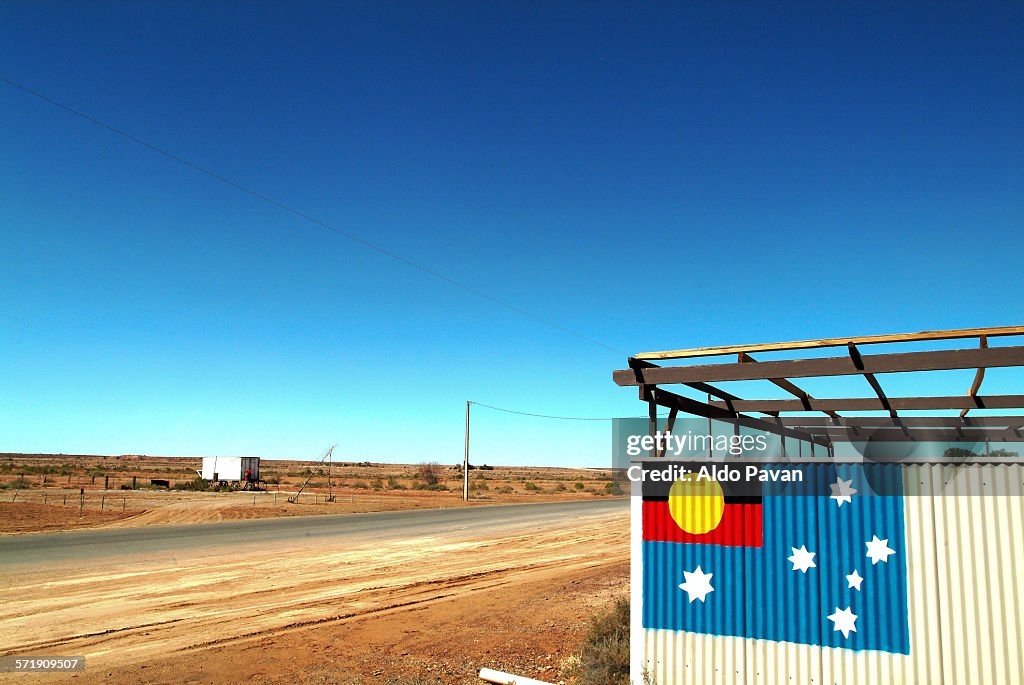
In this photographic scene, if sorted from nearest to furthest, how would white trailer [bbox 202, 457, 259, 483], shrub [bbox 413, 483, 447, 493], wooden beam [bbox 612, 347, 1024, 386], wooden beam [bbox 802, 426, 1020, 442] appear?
wooden beam [bbox 612, 347, 1024, 386] → wooden beam [bbox 802, 426, 1020, 442] → white trailer [bbox 202, 457, 259, 483] → shrub [bbox 413, 483, 447, 493]

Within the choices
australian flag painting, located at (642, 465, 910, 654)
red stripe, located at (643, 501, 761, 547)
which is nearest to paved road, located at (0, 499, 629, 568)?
red stripe, located at (643, 501, 761, 547)

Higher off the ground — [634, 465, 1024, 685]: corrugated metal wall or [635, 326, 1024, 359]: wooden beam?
[635, 326, 1024, 359]: wooden beam

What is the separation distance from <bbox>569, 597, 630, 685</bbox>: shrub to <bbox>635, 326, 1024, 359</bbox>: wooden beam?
11.8ft

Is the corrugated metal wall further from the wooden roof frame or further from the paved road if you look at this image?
the paved road

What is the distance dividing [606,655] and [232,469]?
195ft

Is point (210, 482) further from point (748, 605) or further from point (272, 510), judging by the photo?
point (748, 605)

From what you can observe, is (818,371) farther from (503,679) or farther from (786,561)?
(503,679)

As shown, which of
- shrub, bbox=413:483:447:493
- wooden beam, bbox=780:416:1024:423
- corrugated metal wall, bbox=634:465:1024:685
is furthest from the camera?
shrub, bbox=413:483:447:493

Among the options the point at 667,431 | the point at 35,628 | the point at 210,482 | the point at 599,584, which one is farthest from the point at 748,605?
the point at 210,482

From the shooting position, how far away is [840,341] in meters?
6.62

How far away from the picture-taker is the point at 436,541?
2317 centimetres

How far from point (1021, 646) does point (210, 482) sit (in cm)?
6463

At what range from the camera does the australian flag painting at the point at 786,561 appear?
20.2 feet

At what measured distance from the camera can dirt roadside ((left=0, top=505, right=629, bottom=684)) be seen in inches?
350
